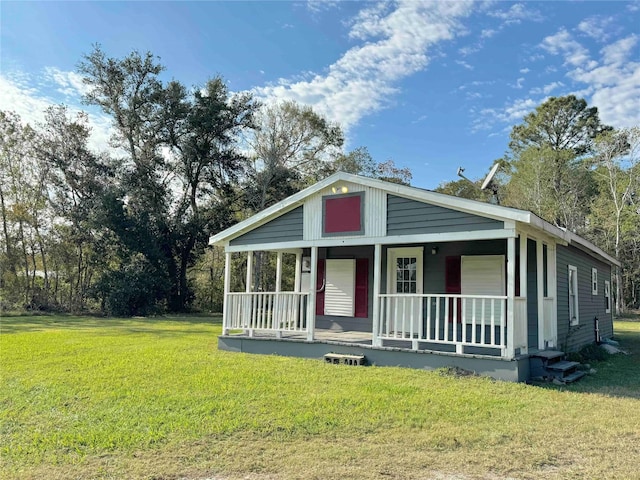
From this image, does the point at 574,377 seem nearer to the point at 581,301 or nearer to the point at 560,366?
the point at 560,366

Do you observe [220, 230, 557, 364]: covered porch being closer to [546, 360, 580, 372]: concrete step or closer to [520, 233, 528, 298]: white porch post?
[520, 233, 528, 298]: white porch post

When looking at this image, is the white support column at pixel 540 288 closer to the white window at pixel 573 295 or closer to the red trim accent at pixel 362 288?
the white window at pixel 573 295

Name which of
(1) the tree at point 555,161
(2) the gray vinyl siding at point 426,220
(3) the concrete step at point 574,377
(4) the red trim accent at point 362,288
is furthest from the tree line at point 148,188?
(3) the concrete step at point 574,377

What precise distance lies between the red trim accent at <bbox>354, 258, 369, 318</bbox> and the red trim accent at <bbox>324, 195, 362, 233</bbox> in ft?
6.65

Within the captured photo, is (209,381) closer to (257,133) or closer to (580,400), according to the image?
(580,400)

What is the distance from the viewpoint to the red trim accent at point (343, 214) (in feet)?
29.7

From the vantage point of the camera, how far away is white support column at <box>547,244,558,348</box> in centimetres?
881

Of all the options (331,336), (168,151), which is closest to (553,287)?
(331,336)

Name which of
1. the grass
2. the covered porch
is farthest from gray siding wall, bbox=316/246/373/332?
the grass

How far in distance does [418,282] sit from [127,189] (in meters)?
17.5

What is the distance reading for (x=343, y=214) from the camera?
9211 mm

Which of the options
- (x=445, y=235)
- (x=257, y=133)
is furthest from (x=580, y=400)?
(x=257, y=133)

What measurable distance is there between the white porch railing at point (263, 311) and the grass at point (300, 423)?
1.47 m

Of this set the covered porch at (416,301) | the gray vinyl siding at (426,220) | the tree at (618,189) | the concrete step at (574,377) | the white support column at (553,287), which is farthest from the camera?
the tree at (618,189)
